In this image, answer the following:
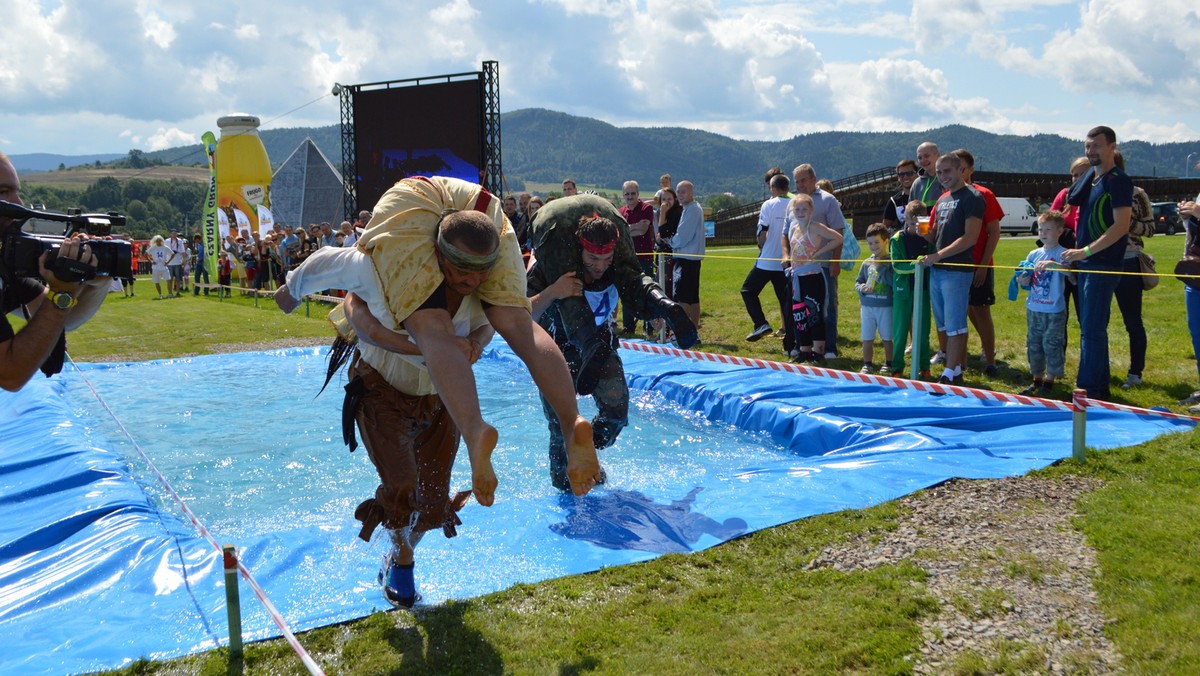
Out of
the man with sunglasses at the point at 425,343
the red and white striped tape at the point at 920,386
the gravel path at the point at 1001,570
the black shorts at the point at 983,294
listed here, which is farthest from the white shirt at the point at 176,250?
the gravel path at the point at 1001,570

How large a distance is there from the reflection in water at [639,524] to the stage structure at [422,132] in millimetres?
15931

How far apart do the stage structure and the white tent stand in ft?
76.9

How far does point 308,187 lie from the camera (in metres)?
44.0

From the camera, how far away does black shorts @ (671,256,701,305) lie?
35.0 feet

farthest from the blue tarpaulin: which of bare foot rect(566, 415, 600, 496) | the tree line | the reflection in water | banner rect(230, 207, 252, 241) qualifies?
the tree line

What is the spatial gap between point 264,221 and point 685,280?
20904 mm

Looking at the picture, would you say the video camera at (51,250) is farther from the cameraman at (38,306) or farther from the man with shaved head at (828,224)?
the man with shaved head at (828,224)

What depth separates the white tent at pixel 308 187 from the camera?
44.0m

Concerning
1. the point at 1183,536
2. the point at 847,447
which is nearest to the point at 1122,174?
the point at 847,447

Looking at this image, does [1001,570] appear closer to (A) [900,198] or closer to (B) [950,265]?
(B) [950,265]

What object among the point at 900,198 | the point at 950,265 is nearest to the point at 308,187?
the point at 900,198

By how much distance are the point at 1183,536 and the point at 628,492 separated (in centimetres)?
275

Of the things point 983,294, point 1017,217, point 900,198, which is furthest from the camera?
point 1017,217

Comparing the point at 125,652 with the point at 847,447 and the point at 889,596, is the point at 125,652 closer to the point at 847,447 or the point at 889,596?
the point at 889,596
